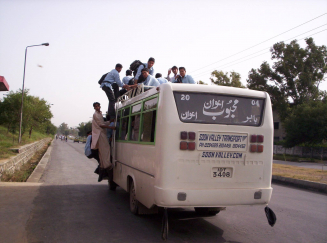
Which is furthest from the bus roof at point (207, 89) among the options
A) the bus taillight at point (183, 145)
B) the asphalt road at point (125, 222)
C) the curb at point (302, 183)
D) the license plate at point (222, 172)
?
the curb at point (302, 183)

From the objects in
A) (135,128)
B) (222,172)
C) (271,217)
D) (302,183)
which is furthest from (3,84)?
(271,217)

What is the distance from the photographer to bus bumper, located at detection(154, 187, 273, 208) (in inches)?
195

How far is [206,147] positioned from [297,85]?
4428 cm

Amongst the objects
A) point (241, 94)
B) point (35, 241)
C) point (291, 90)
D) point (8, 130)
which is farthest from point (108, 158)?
point (291, 90)

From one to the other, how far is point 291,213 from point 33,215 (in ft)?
18.9

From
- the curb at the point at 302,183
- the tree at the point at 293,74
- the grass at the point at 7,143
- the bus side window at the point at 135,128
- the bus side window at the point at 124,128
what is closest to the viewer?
the bus side window at the point at 135,128

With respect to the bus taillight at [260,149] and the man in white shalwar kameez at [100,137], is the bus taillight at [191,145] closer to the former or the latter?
the bus taillight at [260,149]

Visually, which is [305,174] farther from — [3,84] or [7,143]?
[7,143]

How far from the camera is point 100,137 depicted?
8750 mm

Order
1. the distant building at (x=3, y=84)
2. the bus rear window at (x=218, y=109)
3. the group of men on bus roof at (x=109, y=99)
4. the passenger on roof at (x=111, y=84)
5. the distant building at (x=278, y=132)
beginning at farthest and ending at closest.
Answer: the distant building at (x=278, y=132) → the distant building at (x=3, y=84) → the passenger on roof at (x=111, y=84) → the group of men on bus roof at (x=109, y=99) → the bus rear window at (x=218, y=109)

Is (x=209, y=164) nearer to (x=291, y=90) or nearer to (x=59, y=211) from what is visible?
(x=59, y=211)

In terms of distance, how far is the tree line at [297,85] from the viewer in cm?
3712

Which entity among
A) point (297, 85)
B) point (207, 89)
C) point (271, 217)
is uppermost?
point (297, 85)

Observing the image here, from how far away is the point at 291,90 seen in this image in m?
46.4
